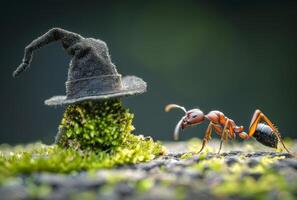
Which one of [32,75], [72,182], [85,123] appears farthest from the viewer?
[32,75]

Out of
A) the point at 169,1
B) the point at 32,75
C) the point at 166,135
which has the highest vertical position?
the point at 169,1

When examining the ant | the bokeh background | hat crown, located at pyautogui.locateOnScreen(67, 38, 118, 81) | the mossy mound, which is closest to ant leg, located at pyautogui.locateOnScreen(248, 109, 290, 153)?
the ant

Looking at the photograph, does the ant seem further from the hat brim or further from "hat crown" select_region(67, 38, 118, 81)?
"hat crown" select_region(67, 38, 118, 81)

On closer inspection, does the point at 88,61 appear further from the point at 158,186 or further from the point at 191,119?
the point at 158,186

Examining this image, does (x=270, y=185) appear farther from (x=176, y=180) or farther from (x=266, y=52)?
(x=266, y=52)

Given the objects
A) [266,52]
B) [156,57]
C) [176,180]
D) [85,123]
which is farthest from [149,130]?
[176,180]

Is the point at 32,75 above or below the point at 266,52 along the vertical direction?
below

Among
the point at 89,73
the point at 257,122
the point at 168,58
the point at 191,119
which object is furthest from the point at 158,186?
the point at 168,58
